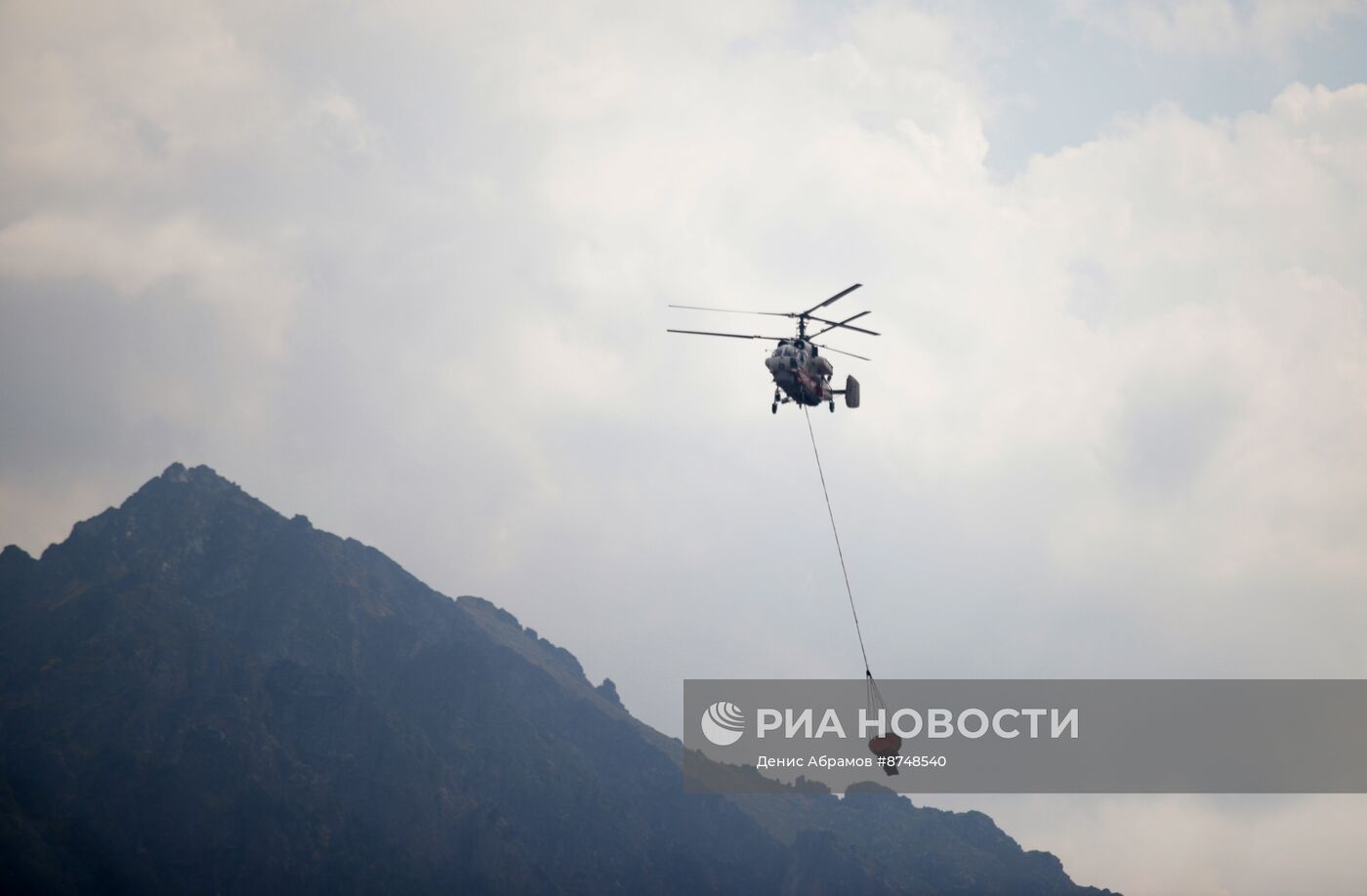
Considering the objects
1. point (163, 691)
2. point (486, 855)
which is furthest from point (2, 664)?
point (486, 855)

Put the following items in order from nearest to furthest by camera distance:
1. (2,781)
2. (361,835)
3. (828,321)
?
(828,321) < (2,781) < (361,835)

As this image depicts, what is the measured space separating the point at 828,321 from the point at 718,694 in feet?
351

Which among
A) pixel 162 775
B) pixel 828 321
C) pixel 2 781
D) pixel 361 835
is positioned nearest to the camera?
pixel 828 321

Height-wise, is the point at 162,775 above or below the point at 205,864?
above

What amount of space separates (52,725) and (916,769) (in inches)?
5509

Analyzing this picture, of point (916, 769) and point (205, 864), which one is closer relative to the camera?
point (205, 864)

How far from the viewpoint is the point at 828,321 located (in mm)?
70625

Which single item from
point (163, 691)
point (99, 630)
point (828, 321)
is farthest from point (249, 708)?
point (828, 321)

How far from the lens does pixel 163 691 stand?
19062 cm

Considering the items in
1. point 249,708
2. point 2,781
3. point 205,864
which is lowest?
point 205,864

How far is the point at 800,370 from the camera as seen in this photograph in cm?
6969

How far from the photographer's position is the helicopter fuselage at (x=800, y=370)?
6959 cm

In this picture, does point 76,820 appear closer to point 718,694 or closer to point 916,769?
point 718,694

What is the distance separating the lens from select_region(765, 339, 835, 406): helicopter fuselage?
69.6 m
